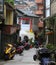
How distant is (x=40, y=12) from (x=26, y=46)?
24723 millimetres

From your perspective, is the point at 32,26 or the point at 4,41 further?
the point at 32,26

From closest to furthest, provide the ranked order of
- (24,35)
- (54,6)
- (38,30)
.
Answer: (54,6) → (24,35) → (38,30)

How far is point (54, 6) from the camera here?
91.8 feet

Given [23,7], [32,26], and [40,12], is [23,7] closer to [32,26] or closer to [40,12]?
[40,12]

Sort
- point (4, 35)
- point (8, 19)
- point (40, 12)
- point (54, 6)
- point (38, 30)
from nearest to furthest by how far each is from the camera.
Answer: point (4, 35) < point (54, 6) < point (8, 19) < point (38, 30) < point (40, 12)

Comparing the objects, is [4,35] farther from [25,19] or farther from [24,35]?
[25,19]

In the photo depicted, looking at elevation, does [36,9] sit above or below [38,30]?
above

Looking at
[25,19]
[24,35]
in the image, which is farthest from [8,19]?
[25,19]

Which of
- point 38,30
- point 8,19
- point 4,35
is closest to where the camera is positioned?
point 4,35

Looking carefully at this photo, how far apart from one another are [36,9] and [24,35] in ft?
48.6

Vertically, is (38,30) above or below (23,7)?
below

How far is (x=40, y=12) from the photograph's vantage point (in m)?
62.3

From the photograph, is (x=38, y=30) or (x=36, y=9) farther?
(x=36, y=9)

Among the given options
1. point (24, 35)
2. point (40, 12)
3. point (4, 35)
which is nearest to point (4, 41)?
point (4, 35)
